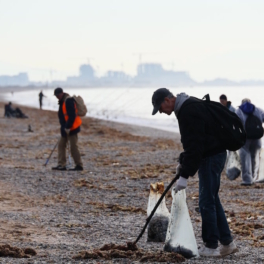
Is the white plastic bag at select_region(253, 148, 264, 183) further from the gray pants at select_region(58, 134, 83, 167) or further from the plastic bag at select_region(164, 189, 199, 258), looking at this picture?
the plastic bag at select_region(164, 189, 199, 258)

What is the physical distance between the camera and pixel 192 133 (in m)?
5.85

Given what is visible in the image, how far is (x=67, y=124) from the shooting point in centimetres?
1349

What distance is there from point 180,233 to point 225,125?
118 cm

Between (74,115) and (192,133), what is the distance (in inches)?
305

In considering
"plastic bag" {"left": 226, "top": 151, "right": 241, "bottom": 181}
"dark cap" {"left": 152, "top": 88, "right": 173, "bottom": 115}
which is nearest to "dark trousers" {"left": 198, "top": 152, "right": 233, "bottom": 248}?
"dark cap" {"left": 152, "top": 88, "right": 173, "bottom": 115}

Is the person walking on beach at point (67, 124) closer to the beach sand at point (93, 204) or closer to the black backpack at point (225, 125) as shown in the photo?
the beach sand at point (93, 204)

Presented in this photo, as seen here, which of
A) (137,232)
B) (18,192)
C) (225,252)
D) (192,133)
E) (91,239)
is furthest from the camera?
(18,192)

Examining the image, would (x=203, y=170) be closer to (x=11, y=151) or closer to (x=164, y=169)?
(x=164, y=169)

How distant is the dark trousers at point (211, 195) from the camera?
6.11m

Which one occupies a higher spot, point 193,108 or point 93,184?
point 193,108

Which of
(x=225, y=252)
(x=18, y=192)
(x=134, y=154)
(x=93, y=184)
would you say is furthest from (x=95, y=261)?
(x=134, y=154)

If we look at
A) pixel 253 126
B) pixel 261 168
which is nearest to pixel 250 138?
pixel 253 126

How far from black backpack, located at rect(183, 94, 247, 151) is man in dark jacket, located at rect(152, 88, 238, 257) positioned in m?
0.05

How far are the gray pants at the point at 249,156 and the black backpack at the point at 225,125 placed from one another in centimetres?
Result: 588
